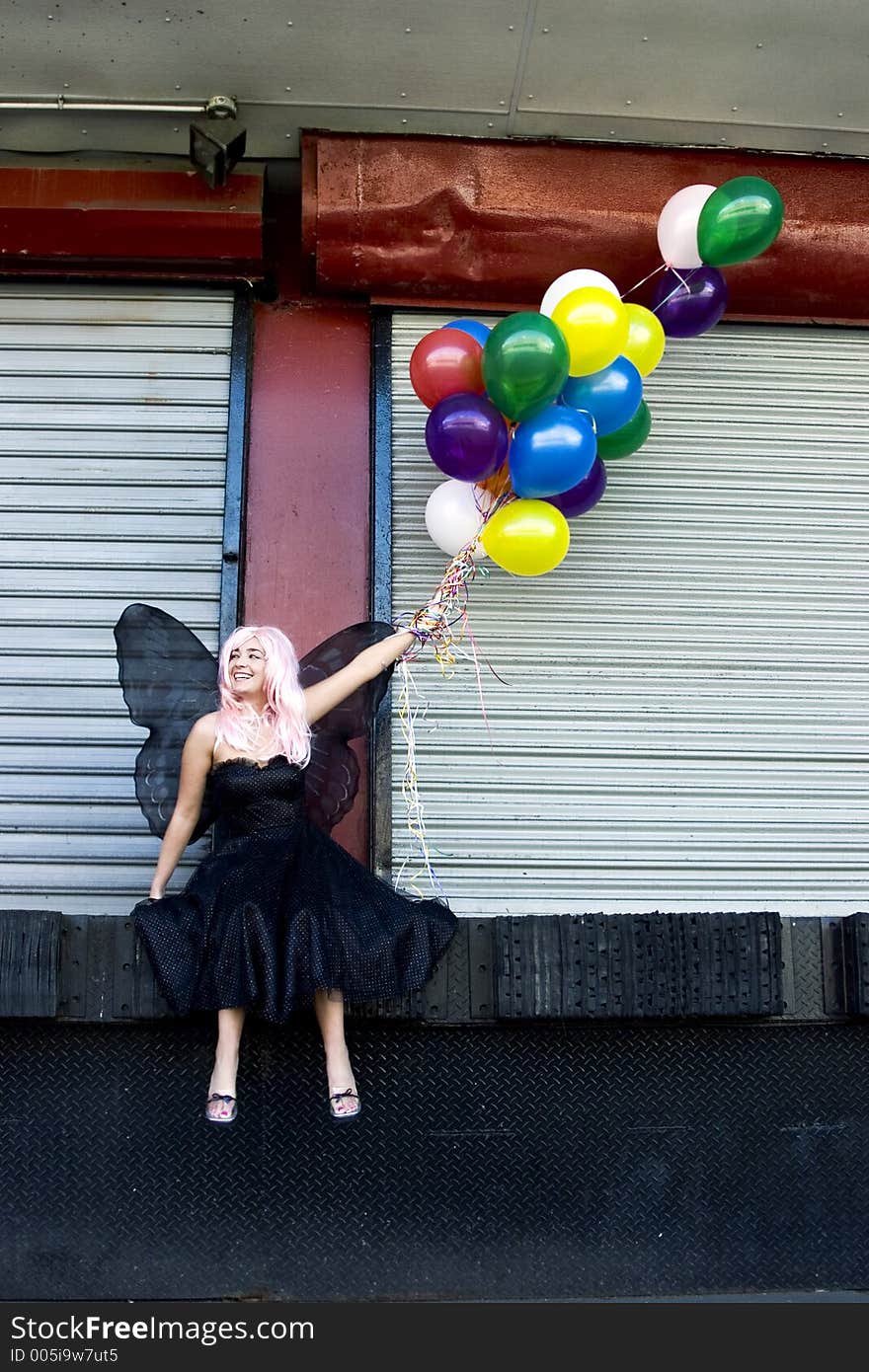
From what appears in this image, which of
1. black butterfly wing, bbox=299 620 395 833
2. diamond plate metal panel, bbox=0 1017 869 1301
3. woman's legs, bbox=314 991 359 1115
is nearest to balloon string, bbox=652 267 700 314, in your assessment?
black butterfly wing, bbox=299 620 395 833

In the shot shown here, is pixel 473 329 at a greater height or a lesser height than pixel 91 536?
greater

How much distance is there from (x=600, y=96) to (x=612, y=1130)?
13.1 ft

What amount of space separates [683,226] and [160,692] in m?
2.56

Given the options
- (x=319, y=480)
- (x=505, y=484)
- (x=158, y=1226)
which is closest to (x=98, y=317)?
(x=319, y=480)

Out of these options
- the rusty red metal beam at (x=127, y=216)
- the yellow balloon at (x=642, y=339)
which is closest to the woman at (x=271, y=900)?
the yellow balloon at (x=642, y=339)

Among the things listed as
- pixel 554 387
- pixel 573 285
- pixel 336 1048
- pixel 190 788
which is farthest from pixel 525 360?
pixel 336 1048

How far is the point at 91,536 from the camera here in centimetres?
557

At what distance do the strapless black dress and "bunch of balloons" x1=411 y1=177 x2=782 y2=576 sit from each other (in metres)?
1.16

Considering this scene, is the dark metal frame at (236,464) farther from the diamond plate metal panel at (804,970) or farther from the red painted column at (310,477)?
the diamond plate metal panel at (804,970)

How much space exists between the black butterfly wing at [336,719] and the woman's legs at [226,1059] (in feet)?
2.90

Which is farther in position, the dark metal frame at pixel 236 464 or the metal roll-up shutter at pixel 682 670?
the dark metal frame at pixel 236 464

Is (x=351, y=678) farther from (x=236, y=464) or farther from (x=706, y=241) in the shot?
(x=706, y=241)

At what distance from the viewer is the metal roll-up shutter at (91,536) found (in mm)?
5242

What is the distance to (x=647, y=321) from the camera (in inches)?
197
